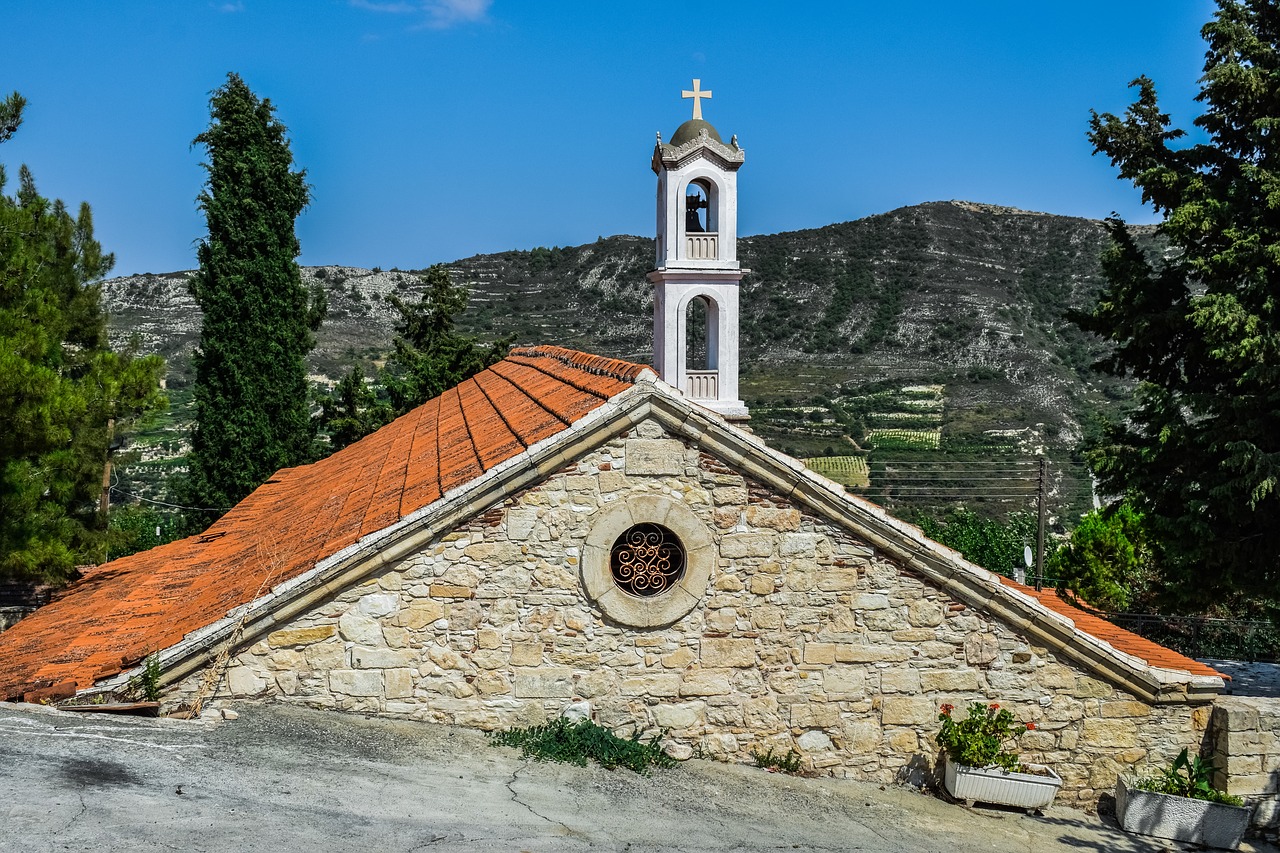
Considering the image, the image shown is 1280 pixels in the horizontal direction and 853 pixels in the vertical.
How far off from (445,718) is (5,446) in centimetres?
814

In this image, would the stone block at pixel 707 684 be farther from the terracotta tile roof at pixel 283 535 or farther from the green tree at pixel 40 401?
the green tree at pixel 40 401

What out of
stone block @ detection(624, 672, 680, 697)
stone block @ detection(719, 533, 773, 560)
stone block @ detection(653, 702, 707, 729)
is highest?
stone block @ detection(719, 533, 773, 560)

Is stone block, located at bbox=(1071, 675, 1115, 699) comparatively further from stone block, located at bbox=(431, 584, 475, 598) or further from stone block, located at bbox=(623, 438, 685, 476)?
stone block, located at bbox=(431, 584, 475, 598)

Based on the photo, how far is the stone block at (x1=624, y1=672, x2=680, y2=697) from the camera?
866cm

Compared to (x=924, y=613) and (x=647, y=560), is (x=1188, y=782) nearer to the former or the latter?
(x=924, y=613)

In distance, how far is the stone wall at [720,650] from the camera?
8.37m

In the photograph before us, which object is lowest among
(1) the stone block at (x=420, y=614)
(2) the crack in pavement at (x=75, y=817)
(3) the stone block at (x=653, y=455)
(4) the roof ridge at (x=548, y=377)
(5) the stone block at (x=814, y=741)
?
(5) the stone block at (x=814, y=741)

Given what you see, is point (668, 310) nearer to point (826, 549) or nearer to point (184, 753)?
point (826, 549)

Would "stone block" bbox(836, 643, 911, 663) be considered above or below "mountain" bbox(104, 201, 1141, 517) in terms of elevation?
below

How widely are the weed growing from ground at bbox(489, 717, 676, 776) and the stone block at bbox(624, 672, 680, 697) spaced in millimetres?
367

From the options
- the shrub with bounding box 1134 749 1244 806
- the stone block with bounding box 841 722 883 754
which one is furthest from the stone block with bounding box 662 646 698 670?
the shrub with bounding box 1134 749 1244 806

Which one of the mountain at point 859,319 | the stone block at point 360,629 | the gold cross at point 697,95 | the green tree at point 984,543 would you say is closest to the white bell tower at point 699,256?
the gold cross at point 697,95

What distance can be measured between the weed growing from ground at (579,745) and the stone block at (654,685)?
1.21 feet

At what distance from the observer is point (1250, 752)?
8.88 m
